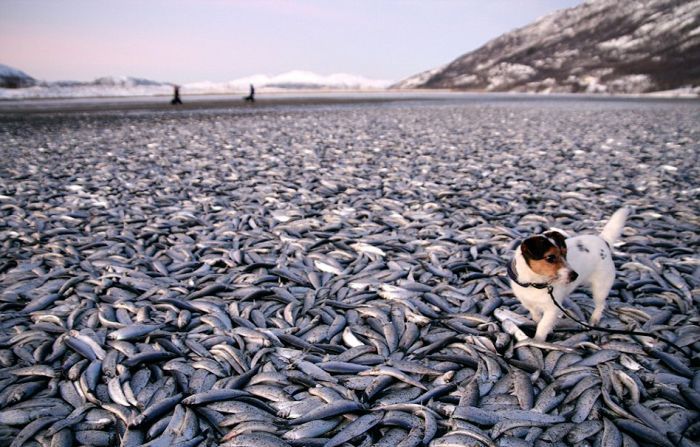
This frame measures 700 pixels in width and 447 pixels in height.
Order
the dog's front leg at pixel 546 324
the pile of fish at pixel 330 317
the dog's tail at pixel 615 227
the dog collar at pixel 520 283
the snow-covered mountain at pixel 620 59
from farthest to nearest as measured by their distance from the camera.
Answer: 1. the snow-covered mountain at pixel 620 59
2. the dog's tail at pixel 615 227
3. the dog's front leg at pixel 546 324
4. the dog collar at pixel 520 283
5. the pile of fish at pixel 330 317

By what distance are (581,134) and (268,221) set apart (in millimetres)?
16497

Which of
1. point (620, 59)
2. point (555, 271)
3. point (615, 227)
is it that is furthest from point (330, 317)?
point (620, 59)

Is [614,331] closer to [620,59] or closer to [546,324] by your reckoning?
[546,324]

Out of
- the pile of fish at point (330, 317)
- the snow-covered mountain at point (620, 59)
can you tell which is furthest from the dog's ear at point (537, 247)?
the snow-covered mountain at point (620, 59)

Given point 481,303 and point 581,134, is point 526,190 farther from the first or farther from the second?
point 581,134

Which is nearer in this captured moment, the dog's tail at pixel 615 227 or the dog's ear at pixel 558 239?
the dog's ear at pixel 558 239

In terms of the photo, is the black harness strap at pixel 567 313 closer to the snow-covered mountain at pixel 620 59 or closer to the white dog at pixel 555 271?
the white dog at pixel 555 271

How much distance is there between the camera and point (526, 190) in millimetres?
9289

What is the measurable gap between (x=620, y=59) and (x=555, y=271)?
185451mm

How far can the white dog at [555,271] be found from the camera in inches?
132

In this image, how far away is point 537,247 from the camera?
11.1 ft

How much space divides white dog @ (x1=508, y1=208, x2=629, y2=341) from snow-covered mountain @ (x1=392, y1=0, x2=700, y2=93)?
11611cm

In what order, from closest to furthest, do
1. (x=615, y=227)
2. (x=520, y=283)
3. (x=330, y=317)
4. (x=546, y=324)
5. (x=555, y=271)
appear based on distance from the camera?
(x=555, y=271)
(x=520, y=283)
(x=546, y=324)
(x=615, y=227)
(x=330, y=317)

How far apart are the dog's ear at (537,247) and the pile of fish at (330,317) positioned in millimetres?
918
